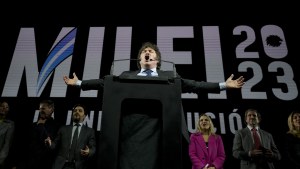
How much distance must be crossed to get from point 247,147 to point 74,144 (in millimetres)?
1803

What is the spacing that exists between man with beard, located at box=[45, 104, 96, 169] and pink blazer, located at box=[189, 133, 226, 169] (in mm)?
1046

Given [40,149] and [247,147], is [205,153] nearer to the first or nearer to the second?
[247,147]

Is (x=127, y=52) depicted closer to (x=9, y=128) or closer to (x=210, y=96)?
(x=210, y=96)

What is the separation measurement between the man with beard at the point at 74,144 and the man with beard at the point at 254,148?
1544mm

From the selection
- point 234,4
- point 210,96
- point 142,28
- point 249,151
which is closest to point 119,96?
point 249,151

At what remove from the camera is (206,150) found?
3.08 meters

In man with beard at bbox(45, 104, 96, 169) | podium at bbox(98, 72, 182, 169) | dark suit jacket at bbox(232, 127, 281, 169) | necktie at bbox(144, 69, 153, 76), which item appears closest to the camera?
podium at bbox(98, 72, 182, 169)

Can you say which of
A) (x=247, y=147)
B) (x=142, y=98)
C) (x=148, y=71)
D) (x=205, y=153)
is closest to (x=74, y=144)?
(x=205, y=153)

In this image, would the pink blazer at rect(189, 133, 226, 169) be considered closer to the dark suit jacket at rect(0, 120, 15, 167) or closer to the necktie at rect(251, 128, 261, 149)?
the necktie at rect(251, 128, 261, 149)

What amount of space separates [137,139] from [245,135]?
215 centimetres

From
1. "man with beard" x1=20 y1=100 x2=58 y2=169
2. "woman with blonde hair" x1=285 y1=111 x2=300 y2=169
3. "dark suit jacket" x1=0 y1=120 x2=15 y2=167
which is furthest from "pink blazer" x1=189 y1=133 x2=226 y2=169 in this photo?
"dark suit jacket" x1=0 y1=120 x2=15 y2=167

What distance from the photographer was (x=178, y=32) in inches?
181

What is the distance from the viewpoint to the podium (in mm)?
1229

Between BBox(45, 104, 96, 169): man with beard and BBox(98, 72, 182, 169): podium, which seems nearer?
BBox(98, 72, 182, 169): podium
